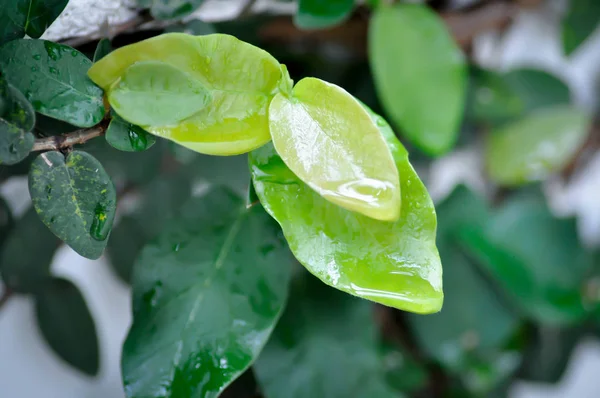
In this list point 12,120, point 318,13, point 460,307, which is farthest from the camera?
point 460,307

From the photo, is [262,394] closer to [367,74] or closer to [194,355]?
[194,355]

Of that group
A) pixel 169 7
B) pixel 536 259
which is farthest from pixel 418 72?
pixel 536 259

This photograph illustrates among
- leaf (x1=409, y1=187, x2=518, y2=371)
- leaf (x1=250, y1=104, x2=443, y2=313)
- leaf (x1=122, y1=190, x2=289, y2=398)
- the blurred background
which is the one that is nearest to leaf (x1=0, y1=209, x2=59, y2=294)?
the blurred background

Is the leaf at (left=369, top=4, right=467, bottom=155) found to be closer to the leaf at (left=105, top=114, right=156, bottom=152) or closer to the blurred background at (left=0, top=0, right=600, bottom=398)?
the blurred background at (left=0, top=0, right=600, bottom=398)

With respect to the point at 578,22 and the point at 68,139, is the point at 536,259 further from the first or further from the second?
the point at 68,139

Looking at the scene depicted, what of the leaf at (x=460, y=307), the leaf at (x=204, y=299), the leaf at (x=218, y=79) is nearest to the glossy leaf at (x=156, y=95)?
the leaf at (x=218, y=79)

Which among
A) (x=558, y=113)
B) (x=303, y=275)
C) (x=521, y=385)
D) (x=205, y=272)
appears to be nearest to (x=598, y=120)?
(x=558, y=113)
